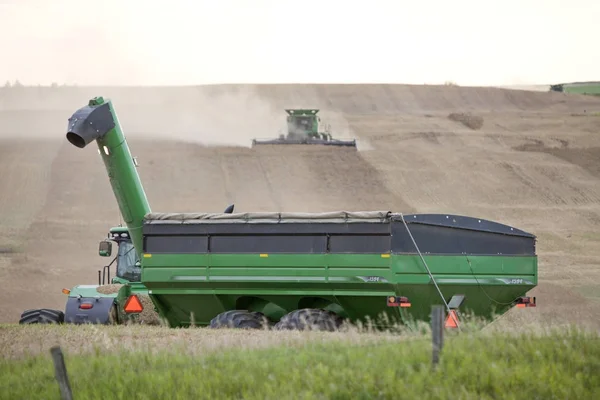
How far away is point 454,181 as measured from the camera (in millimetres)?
53625

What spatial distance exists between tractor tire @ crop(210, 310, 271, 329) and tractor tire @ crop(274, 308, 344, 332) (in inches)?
17.6

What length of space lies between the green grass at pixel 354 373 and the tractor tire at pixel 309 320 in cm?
457

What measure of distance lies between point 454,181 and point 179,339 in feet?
127

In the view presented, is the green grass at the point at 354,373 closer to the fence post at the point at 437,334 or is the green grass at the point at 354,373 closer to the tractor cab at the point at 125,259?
the fence post at the point at 437,334

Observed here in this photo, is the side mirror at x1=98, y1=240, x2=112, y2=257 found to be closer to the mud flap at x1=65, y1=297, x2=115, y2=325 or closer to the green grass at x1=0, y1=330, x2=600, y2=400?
the mud flap at x1=65, y1=297, x2=115, y2=325

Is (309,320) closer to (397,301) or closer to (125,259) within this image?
(397,301)

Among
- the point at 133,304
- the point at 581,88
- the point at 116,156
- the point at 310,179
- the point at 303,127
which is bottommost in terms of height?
the point at 133,304

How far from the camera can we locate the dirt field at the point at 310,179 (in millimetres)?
35906

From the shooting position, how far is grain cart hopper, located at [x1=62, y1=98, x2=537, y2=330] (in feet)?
59.9

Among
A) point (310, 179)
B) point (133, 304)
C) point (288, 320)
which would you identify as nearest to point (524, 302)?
point (288, 320)

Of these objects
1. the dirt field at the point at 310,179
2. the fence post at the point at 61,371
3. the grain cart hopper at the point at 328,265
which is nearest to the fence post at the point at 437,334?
the fence post at the point at 61,371

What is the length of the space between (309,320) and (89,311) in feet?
14.5

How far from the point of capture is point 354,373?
11938mm

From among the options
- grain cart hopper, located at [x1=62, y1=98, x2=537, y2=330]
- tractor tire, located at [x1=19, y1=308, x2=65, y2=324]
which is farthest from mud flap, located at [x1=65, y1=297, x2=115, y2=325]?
grain cart hopper, located at [x1=62, y1=98, x2=537, y2=330]
